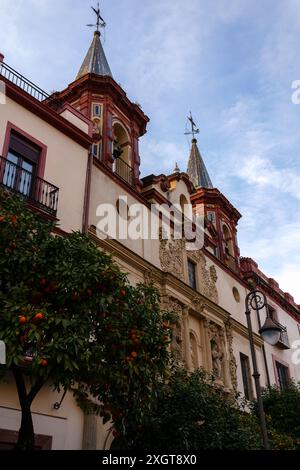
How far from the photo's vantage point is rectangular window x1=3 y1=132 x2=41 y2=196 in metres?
12.5

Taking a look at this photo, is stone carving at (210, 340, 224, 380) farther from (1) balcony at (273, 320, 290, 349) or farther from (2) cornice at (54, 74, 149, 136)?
(2) cornice at (54, 74, 149, 136)

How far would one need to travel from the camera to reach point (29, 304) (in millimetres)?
8102

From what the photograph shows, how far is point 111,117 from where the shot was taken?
63.1 ft

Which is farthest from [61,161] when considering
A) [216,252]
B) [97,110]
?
[216,252]

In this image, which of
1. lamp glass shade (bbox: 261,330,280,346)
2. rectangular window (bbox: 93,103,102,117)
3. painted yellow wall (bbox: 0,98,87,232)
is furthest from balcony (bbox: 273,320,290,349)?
painted yellow wall (bbox: 0,98,87,232)

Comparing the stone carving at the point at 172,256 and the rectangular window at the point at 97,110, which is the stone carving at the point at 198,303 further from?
the rectangular window at the point at 97,110

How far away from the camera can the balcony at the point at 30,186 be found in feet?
40.3

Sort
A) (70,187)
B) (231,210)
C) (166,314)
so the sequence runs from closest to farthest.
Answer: (166,314) → (70,187) → (231,210)

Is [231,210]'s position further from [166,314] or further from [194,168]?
[166,314]

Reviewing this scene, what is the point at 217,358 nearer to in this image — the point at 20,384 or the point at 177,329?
the point at 177,329

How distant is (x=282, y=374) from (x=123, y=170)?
44.2 feet
